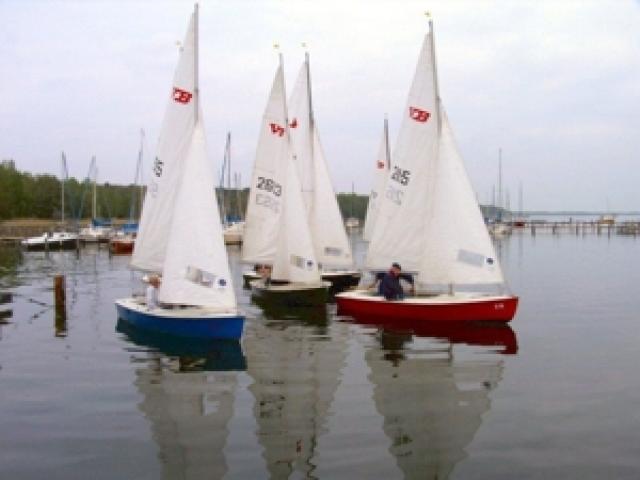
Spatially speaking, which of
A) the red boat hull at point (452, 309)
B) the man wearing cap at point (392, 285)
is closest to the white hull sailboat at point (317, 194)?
the man wearing cap at point (392, 285)

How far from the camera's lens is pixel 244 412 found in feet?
39.9

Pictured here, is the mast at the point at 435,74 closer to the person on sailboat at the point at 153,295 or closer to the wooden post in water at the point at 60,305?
the person on sailboat at the point at 153,295

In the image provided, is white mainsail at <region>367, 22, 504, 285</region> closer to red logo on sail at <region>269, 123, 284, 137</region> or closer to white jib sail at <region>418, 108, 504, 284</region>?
white jib sail at <region>418, 108, 504, 284</region>

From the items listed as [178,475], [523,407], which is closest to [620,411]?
[523,407]

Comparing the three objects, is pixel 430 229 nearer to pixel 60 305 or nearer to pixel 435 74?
pixel 435 74

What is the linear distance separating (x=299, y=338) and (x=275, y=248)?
858 centimetres

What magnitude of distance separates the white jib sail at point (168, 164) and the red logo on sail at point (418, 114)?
7.56 m

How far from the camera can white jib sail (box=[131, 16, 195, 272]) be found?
19.9 meters

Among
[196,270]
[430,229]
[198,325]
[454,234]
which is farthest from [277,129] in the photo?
[198,325]

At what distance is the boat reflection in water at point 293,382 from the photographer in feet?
33.5

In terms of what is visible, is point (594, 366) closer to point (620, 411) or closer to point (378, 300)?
point (620, 411)

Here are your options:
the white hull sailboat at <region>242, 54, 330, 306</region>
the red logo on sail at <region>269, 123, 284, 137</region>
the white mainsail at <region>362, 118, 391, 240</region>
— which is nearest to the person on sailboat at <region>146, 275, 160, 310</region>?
the white hull sailboat at <region>242, 54, 330, 306</region>

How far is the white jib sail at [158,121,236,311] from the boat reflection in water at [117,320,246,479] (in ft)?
4.08

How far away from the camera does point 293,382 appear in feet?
47.0
